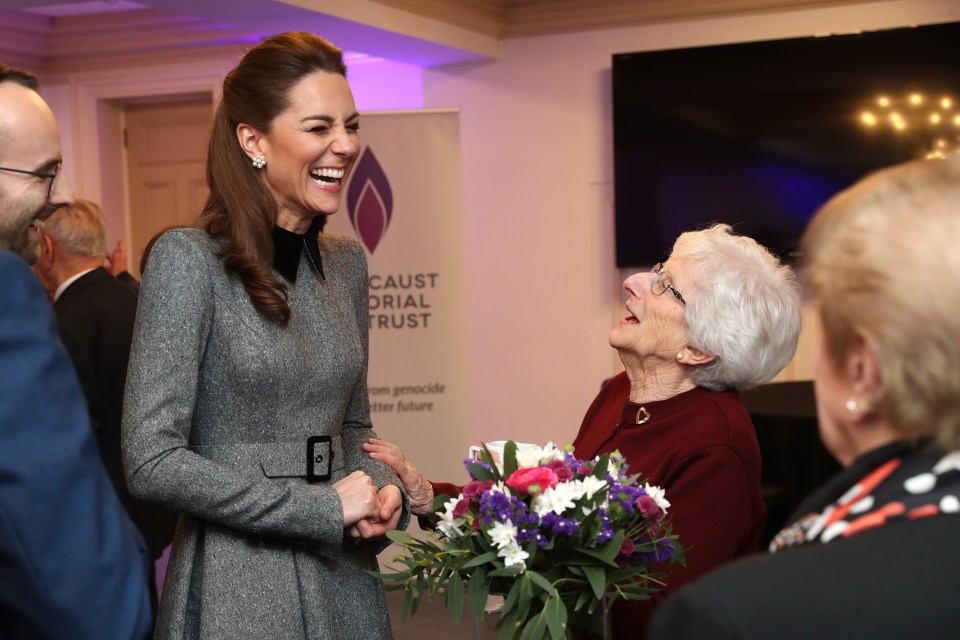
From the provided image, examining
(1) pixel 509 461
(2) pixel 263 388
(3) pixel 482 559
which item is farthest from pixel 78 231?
(3) pixel 482 559

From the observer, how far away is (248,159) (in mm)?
1943

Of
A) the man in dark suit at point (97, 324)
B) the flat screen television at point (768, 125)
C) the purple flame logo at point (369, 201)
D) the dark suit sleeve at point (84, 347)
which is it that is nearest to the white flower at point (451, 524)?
the man in dark suit at point (97, 324)

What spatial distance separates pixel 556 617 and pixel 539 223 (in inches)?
194

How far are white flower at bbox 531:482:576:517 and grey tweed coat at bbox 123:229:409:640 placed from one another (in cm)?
41

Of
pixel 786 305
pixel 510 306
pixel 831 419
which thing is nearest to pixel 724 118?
pixel 510 306

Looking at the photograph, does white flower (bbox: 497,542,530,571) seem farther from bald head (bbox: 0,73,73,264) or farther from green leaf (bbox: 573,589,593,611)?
bald head (bbox: 0,73,73,264)

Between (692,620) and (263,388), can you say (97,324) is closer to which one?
(263,388)

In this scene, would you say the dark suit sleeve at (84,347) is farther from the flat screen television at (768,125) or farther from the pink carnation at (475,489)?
the flat screen television at (768,125)

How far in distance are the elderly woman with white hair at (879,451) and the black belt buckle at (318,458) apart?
1045 mm

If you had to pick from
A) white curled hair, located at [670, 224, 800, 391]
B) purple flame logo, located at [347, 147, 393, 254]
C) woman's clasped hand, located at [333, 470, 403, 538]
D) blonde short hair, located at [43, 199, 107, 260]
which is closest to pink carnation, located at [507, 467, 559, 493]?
woman's clasped hand, located at [333, 470, 403, 538]

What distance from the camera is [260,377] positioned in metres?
1.79

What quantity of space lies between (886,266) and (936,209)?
65mm

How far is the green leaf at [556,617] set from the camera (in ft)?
4.82

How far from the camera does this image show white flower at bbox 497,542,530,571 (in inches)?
58.9
